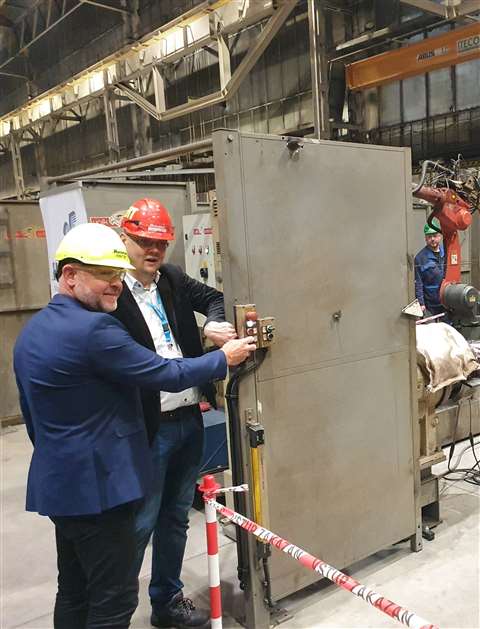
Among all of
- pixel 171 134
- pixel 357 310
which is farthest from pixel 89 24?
pixel 357 310

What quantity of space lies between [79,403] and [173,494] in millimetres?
763

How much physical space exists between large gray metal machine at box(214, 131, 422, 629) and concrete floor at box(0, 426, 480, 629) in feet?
0.40

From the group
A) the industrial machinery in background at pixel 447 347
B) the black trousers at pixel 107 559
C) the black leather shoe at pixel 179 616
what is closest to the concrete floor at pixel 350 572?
the black leather shoe at pixel 179 616

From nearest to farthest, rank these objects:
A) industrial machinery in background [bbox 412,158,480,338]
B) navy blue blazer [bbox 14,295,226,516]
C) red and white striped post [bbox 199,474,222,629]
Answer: navy blue blazer [bbox 14,295,226,516], red and white striped post [bbox 199,474,222,629], industrial machinery in background [bbox 412,158,480,338]

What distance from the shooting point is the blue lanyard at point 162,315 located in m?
1.83

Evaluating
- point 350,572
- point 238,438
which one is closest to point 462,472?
point 350,572

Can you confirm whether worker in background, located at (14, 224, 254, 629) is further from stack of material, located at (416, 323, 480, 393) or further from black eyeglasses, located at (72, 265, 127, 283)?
stack of material, located at (416, 323, 480, 393)

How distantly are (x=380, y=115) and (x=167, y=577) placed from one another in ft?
17.9

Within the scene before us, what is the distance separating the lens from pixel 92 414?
134 cm

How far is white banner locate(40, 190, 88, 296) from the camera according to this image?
308 cm

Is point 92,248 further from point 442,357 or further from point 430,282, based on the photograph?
point 430,282

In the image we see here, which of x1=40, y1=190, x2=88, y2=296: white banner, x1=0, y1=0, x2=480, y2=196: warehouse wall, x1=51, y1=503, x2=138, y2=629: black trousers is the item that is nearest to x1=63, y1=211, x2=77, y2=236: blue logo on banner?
x1=40, y1=190, x2=88, y2=296: white banner

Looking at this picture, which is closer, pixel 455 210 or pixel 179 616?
pixel 179 616

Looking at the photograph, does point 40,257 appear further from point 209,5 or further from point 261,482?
point 261,482
